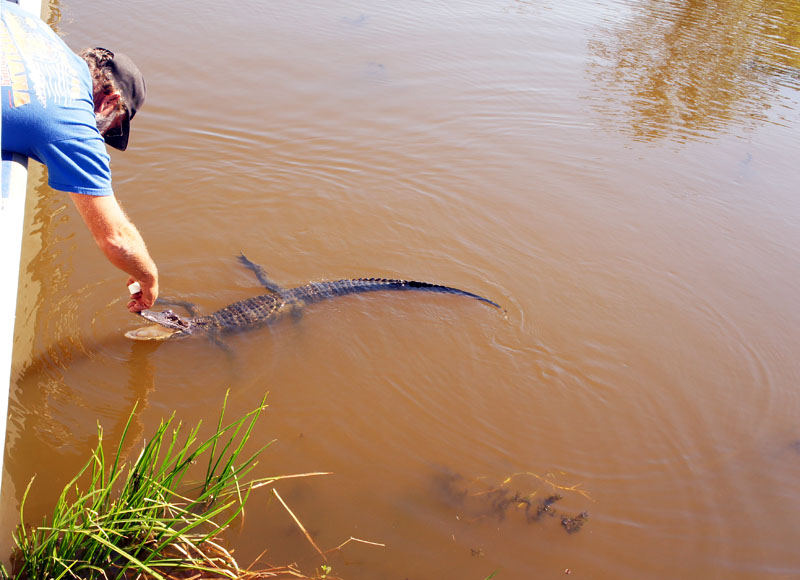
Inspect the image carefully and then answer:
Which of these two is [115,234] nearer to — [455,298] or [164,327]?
[164,327]


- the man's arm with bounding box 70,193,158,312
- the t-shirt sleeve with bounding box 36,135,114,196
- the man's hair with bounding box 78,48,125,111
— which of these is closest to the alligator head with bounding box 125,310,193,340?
the man's arm with bounding box 70,193,158,312

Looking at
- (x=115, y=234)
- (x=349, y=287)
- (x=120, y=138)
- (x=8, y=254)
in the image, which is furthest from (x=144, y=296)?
(x=349, y=287)

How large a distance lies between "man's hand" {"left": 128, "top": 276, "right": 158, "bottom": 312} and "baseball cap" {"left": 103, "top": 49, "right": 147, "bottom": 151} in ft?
2.16

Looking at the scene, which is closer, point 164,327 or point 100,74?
point 100,74

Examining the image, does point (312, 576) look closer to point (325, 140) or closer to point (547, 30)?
point (325, 140)

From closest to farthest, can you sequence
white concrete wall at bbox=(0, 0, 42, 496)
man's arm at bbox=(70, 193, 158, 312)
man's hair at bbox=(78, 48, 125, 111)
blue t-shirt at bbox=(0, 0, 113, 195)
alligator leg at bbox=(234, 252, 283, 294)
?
white concrete wall at bbox=(0, 0, 42, 496)
blue t-shirt at bbox=(0, 0, 113, 195)
man's arm at bbox=(70, 193, 158, 312)
man's hair at bbox=(78, 48, 125, 111)
alligator leg at bbox=(234, 252, 283, 294)

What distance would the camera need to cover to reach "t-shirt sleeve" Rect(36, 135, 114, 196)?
2.20m

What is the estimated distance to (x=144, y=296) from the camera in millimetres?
2920

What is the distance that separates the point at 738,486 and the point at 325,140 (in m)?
5.12

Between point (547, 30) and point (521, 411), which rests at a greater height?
point (547, 30)

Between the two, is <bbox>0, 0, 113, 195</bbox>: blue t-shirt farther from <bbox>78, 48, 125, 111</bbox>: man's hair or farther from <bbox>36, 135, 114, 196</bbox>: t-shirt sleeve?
<bbox>78, 48, 125, 111</bbox>: man's hair

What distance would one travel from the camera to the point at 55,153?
2.19 metres

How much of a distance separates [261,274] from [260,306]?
0.50 m

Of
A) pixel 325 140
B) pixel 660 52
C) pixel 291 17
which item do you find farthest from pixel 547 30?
pixel 325 140
